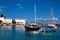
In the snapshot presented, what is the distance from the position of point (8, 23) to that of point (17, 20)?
5722mm

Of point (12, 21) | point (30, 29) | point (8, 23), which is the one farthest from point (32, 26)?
point (12, 21)

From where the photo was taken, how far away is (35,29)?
101 feet

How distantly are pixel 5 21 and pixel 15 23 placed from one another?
18.4ft

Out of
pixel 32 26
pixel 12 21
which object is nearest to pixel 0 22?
pixel 12 21

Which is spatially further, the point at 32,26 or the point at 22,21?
the point at 22,21

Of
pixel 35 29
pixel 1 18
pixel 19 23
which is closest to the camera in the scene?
pixel 35 29

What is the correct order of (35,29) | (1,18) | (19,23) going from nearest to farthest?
1. (35,29)
2. (1,18)
3. (19,23)

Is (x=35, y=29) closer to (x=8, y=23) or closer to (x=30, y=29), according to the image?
(x=30, y=29)

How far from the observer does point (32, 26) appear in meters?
31.4

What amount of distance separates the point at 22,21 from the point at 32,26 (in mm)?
47714

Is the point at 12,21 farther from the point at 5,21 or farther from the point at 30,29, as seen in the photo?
the point at 30,29

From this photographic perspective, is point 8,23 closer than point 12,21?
Yes

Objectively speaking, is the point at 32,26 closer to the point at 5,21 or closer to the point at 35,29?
the point at 35,29

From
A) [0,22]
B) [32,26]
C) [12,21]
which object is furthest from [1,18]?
[32,26]
